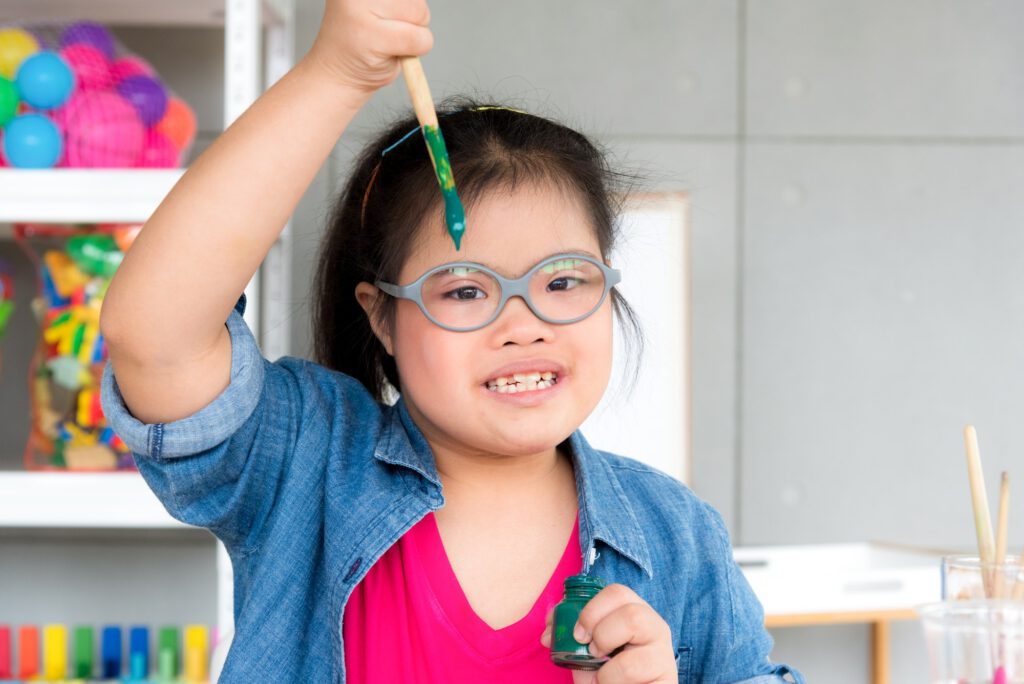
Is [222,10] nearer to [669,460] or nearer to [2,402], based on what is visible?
[2,402]

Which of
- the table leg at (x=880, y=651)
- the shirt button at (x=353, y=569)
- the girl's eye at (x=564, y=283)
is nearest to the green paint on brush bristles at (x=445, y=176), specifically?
the girl's eye at (x=564, y=283)

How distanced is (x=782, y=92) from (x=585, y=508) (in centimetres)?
142

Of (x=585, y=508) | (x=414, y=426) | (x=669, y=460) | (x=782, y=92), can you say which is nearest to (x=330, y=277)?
(x=414, y=426)

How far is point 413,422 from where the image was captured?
1.00 m

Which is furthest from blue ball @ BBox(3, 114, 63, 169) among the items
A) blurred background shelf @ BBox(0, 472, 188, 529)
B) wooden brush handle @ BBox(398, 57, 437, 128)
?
wooden brush handle @ BBox(398, 57, 437, 128)

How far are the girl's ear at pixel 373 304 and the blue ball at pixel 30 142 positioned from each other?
0.87 m

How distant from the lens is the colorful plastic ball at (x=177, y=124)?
175 cm

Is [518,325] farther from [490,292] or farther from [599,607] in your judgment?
[599,607]

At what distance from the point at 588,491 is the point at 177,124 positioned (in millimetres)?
1102

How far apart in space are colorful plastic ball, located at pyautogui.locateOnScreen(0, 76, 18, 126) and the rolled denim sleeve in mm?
994

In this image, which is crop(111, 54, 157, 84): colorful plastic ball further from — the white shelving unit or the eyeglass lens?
the eyeglass lens

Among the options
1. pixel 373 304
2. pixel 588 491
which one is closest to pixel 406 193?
pixel 373 304

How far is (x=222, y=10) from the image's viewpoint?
1.91 m

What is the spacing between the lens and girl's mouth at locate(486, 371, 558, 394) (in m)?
0.91
